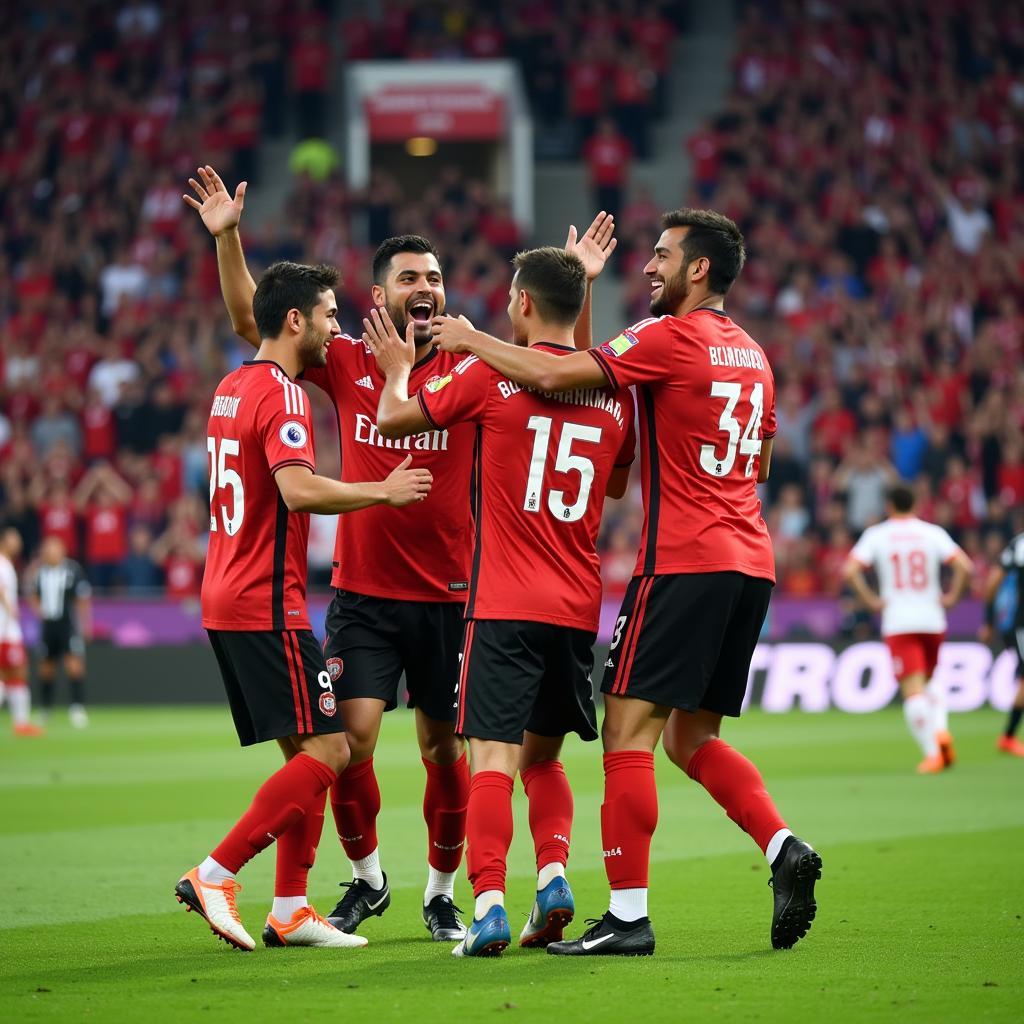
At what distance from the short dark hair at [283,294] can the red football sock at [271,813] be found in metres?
1.71

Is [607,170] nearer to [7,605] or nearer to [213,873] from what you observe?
[7,605]

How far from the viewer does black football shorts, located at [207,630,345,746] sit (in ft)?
21.4

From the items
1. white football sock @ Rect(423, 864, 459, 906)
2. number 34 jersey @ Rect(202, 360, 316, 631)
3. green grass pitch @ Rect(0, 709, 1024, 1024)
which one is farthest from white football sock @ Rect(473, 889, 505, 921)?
number 34 jersey @ Rect(202, 360, 316, 631)

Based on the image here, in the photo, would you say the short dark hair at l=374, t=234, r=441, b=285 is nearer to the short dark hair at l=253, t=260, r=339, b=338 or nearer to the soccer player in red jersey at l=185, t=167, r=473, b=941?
the soccer player in red jersey at l=185, t=167, r=473, b=941

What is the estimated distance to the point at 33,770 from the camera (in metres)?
14.6

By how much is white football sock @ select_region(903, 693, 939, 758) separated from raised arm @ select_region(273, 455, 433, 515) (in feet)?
26.8

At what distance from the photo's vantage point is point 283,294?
6.81 metres

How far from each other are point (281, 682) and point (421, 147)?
987 inches

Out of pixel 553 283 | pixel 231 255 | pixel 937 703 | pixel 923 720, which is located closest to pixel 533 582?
pixel 553 283

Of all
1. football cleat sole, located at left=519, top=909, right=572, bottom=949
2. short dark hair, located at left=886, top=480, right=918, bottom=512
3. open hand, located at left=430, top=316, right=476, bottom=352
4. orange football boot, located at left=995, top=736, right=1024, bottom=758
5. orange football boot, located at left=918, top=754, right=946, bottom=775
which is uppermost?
open hand, located at left=430, top=316, right=476, bottom=352

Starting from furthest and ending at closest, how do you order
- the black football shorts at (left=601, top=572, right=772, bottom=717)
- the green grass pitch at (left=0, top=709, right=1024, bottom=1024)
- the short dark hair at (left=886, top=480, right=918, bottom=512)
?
1. the short dark hair at (left=886, top=480, right=918, bottom=512)
2. the black football shorts at (left=601, top=572, right=772, bottom=717)
3. the green grass pitch at (left=0, top=709, right=1024, bottom=1024)

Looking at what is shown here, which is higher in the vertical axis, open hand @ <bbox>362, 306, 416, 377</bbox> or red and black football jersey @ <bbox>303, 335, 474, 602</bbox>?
open hand @ <bbox>362, 306, 416, 377</bbox>

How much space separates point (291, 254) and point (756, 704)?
402 inches

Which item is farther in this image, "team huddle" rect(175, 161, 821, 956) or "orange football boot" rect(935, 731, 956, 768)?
"orange football boot" rect(935, 731, 956, 768)
